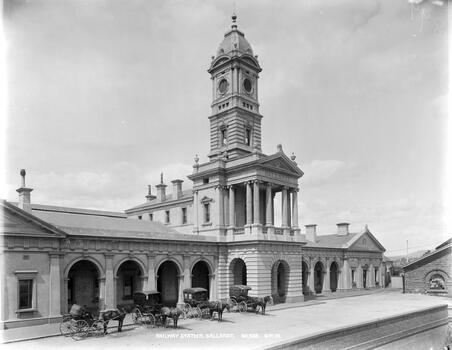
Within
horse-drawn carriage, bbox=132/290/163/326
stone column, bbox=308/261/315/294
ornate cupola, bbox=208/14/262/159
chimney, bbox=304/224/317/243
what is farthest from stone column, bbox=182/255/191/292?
chimney, bbox=304/224/317/243

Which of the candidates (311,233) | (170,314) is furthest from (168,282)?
(311,233)

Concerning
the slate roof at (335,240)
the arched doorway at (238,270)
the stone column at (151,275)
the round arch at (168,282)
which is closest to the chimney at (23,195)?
the stone column at (151,275)

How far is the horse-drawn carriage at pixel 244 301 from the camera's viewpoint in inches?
1145

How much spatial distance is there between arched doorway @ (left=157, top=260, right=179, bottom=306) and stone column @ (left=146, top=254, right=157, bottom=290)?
4.18 metres

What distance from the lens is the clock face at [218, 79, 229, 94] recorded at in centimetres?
4161

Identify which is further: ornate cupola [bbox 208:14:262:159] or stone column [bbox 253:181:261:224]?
ornate cupola [bbox 208:14:262:159]

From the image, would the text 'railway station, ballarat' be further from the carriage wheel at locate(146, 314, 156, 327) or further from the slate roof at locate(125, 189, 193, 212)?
the carriage wheel at locate(146, 314, 156, 327)

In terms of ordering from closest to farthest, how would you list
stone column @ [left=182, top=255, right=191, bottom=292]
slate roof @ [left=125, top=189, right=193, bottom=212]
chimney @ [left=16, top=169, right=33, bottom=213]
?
1. chimney @ [left=16, top=169, right=33, bottom=213]
2. stone column @ [left=182, top=255, right=191, bottom=292]
3. slate roof @ [left=125, top=189, right=193, bottom=212]

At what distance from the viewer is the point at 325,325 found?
24.8 meters

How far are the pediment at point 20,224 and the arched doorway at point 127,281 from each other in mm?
8697

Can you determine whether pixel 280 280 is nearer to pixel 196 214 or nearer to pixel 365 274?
pixel 196 214

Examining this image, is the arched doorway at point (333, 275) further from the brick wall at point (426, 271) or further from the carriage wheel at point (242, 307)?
the carriage wheel at point (242, 307)

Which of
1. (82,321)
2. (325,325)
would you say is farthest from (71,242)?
(325,325)

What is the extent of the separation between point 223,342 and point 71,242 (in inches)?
478
